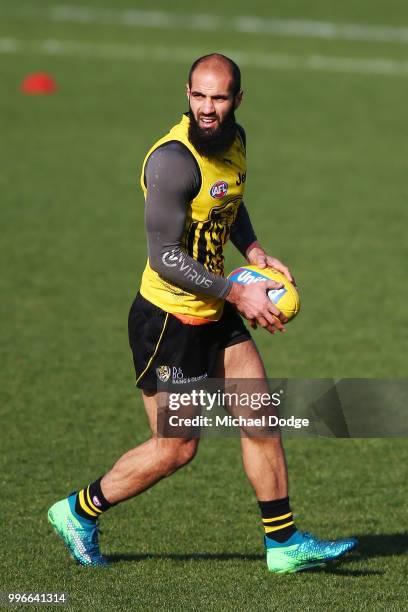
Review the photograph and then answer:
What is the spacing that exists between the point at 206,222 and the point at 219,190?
0.60 ft

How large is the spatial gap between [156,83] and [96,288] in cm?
1159

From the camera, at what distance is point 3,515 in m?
7.27

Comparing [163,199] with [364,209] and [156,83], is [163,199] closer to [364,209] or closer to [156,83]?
[364,209]

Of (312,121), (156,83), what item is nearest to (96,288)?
(312,121)

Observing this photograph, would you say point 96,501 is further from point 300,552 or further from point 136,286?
point 136,286

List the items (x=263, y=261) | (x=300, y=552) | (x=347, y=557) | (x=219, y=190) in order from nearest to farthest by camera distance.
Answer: (x=219, y=190) < (x=300, y=552) < (x=263, y=261) < (x=347, y=557)

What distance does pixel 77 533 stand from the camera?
653cm

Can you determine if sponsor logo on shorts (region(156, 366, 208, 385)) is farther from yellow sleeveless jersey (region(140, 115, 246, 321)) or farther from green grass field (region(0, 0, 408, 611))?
green grass field (region(0, 0, 408, 611))

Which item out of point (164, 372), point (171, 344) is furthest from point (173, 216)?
point (164, 372)

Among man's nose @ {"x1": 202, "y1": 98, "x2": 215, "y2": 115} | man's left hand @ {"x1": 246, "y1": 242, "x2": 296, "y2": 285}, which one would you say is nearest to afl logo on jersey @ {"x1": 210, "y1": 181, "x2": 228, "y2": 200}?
man's nose @ {"x1": 202, "y1": 98, "x2": 215, "y2": 115}

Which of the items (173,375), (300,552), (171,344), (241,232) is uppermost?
(241,232)

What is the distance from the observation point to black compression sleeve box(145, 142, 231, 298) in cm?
595

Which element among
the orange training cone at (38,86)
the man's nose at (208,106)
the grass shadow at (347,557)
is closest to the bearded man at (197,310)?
the man's nose at (208,106)

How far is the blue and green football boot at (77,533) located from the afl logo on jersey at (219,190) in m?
1.78
